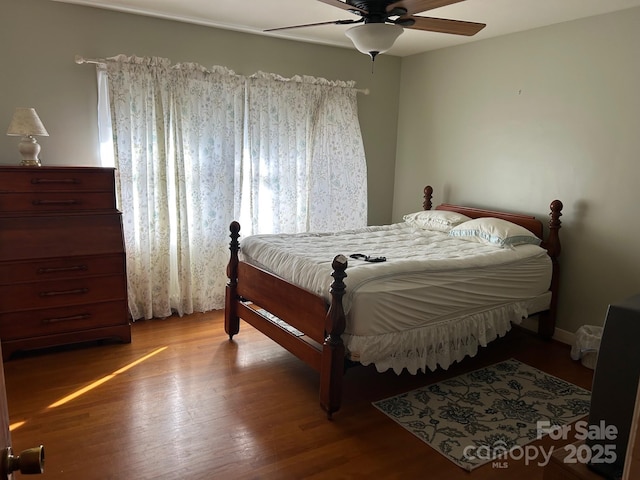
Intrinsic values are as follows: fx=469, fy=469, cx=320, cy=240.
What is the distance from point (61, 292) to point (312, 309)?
72.7 inches

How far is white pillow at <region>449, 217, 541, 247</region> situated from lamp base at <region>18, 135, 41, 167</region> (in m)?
3.31

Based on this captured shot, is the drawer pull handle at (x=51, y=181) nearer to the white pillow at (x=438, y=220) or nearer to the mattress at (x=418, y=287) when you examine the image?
the mattress at (x=418, y=287)

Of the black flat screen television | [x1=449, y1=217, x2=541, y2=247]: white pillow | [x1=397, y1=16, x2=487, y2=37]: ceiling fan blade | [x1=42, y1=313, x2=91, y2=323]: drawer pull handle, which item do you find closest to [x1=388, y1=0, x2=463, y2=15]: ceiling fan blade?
[x1=397, y1=16, x2=487, y2=37]: ceiling fan blade

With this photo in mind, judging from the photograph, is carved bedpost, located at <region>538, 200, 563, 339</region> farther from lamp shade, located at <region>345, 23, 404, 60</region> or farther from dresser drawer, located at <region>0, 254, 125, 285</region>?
dresser drawer, located at <region>0, 254, 125, 285</region>

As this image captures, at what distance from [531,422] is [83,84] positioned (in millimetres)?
3901

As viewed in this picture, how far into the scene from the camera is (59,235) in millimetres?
3301

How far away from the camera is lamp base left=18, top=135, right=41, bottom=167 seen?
3.30 metres

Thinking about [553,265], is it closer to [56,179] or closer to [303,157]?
[303,157]

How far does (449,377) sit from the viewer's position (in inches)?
123

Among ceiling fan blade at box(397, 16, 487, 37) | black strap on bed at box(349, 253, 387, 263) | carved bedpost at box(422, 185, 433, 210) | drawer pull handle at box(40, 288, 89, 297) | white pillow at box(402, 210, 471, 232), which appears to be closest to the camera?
ceiling fan blade at box(397, 16, 487, 37)

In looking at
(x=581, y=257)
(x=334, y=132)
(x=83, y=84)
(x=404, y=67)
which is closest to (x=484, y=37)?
(x=404, y=67)

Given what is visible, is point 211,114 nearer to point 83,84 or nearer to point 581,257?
point 83,84

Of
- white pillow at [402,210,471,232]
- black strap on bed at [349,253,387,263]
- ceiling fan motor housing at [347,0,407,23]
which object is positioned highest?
ceiling fan motor housing at [347,0,407,23]

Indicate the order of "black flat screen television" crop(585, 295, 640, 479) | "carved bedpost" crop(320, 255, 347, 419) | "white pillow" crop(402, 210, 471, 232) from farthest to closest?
"white pillow" crop(402, 210, 471, 232), "carved bedpost" crop(320, 255, 347, 419), "black flat screen television" crop(585, 295, 640, 479)
